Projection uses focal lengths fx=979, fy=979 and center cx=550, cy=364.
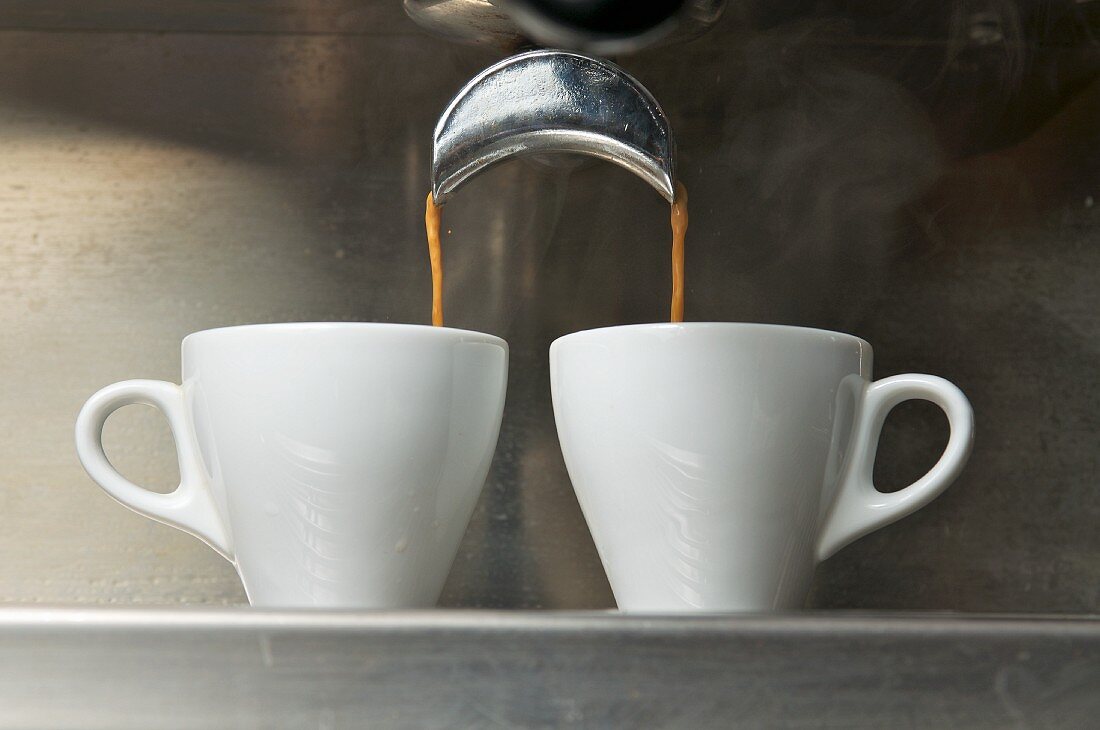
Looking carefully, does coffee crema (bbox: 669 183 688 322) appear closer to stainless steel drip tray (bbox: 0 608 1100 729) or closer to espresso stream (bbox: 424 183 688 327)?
espresso stream (bbox: 424 183 688 327)

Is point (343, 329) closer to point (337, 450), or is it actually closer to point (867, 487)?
point (337, 450)

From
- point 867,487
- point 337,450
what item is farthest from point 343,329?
point 867,487

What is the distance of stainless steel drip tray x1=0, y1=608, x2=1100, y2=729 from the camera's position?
0.22m

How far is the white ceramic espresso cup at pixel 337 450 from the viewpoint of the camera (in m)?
0.31

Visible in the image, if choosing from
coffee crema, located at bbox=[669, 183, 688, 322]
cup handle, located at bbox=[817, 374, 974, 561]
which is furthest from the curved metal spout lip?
cup handle, located at bbox=[817, 374, 974, 561]

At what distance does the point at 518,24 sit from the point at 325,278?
0.43ft

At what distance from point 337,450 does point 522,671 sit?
11cm

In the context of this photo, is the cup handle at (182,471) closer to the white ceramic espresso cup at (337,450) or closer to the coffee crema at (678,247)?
the white ceramic espresso cup at (337,450)

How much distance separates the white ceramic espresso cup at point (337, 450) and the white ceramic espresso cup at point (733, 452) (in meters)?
0.05

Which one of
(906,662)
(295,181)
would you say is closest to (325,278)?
(295,181)

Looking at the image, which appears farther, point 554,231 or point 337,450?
point 554,231

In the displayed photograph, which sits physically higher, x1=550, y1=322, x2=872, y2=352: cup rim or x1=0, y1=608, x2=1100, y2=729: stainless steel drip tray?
x1=550, y1=322, x2=872, y2=352: cup rim

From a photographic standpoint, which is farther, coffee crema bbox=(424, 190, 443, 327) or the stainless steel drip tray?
coffee crema bbox=(424, 190, 443, 327)

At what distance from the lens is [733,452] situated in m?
0.30
